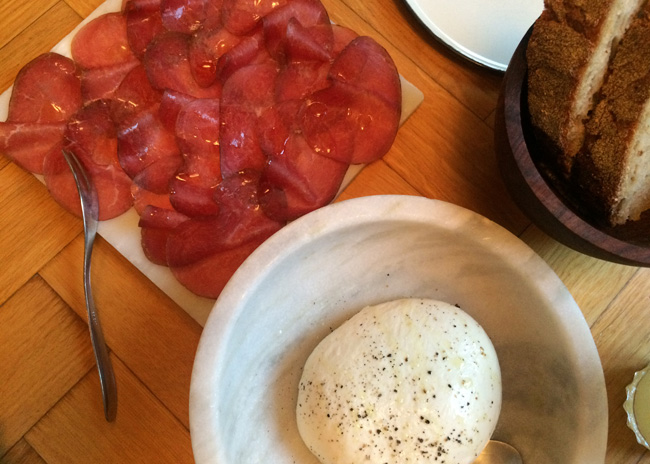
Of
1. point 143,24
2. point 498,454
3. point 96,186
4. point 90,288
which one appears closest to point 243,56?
point 143,24

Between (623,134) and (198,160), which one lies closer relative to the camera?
(623,134)

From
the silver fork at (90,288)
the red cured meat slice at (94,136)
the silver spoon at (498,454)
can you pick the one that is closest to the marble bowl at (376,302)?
the silver spoon at (498,454)

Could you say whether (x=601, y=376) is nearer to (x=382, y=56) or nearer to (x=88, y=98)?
(x=382, y=56)

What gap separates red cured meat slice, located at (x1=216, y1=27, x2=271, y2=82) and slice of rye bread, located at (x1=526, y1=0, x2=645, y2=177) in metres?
0.37

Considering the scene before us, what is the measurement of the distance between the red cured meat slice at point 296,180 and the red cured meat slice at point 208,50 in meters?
0.16

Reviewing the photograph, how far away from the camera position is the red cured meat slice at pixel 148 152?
29.0 inches

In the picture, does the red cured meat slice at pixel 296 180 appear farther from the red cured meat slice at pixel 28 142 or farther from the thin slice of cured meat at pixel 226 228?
the red cured meat slice at pixel 28 142

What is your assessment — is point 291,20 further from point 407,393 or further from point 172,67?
point 407,393

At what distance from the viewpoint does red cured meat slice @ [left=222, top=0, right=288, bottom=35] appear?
0.76 metres

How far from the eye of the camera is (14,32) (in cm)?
81

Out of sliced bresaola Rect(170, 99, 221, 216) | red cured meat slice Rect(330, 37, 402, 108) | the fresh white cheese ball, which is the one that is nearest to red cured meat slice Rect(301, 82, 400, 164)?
red cured meat slice Rect(330, 37, 402, 108)

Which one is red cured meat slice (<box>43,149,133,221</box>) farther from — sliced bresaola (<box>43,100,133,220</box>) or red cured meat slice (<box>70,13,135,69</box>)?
red cured meat slice (<box>70,13,135,69</box>)

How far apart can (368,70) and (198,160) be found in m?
0.26

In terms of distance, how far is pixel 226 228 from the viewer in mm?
710
